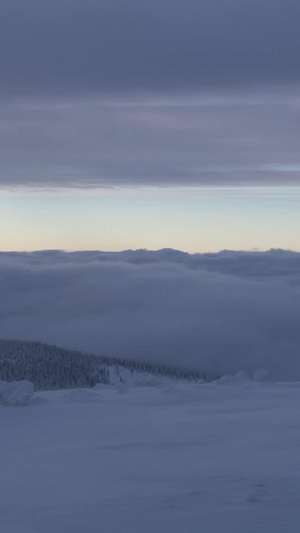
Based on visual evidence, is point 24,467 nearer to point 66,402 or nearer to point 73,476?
point 73,476

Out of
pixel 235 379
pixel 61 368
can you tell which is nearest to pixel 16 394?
pixel 235 379

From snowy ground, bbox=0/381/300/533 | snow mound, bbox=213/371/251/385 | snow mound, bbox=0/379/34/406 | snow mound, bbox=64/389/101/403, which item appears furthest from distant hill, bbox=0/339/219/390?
snowy ground, bbox=0/381/300/533

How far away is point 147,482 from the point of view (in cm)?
880

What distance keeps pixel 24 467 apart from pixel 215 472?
2.70 metres

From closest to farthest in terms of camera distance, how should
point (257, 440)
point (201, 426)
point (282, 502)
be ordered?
point (282, 502)
point (257, 440)
point (201, 426)

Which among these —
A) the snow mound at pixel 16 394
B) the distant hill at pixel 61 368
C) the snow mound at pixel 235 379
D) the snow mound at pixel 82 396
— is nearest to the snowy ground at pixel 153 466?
the snow mound at pixel 16 394

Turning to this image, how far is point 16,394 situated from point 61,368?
48763 millimetres

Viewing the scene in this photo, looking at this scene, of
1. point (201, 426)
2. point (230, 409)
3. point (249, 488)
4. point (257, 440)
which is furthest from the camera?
point (230, 409)

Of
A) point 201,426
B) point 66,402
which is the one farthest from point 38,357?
point 201,426

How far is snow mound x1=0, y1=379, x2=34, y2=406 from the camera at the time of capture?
52.1ft

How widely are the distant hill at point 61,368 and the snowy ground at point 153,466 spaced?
40.8 m

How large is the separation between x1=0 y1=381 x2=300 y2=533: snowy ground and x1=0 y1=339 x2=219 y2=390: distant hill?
4080 centimetres

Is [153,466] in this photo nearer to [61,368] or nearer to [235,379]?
[235,379]

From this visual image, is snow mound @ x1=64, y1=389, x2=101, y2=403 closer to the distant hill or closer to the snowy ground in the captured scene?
the snowy ground
